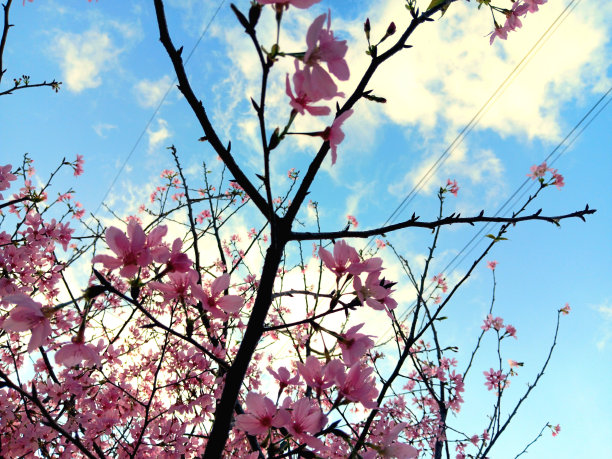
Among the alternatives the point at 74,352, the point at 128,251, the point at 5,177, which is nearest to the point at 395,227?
the point at 128,251

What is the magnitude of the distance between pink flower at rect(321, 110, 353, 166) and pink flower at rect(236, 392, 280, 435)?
735mm

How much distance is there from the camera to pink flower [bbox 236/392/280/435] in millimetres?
1040

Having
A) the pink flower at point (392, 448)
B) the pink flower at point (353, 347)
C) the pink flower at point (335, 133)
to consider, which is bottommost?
the pink flower at point (392, 448)

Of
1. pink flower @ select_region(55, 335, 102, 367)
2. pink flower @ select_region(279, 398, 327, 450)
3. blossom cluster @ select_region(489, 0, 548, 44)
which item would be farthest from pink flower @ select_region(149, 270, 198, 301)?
blossom cluster @ select_region(489, 0, 548, 44)

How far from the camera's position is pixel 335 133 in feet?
3.34

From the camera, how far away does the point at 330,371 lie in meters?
1.09

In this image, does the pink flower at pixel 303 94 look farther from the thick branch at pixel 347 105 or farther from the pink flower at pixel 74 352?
the pink flower at pixel 74 352

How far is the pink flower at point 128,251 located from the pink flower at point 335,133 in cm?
63

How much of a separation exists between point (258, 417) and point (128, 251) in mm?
644

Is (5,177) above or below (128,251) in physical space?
above

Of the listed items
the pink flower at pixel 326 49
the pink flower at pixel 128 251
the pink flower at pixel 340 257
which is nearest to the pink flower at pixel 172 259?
the pink flower at pixel 128 251

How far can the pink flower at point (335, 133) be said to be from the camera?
1.01m

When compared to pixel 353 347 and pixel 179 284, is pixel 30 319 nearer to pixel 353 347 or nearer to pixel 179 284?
pixel 179 284

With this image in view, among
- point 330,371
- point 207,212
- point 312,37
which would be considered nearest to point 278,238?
point 330,371
